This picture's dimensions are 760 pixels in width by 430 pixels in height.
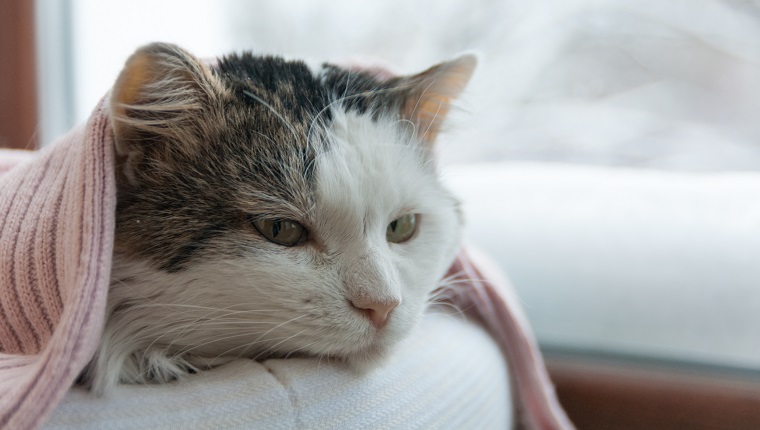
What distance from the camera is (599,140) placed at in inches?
56.1

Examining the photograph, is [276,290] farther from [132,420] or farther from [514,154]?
[514,154]

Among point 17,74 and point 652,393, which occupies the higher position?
point 17,74

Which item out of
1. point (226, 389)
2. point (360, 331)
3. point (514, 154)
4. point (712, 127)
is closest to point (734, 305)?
point (712, 127)

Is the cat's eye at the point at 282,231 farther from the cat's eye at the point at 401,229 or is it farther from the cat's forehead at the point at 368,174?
the cat's eye at the point at 401,229

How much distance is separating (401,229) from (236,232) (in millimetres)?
252

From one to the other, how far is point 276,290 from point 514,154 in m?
1.04

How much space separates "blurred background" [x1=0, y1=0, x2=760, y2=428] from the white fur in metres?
0.36

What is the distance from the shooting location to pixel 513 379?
109 cm

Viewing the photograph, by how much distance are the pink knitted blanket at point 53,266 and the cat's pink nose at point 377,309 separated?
28 cm

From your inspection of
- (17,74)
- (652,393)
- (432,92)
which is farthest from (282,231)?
(17,74)

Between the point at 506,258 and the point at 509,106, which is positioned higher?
the point at 509,106

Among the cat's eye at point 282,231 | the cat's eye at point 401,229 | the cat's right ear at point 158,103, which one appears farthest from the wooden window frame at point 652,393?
the cat's right ear at point 158,103

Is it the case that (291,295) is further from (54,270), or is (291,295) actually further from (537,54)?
(537,54)

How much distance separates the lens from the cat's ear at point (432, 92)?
868 millimetres
